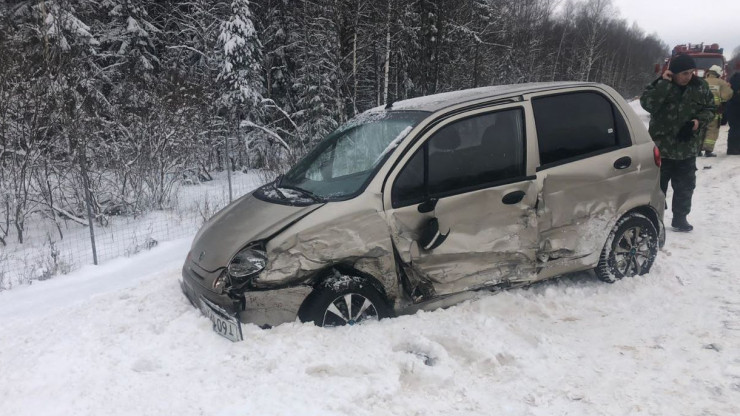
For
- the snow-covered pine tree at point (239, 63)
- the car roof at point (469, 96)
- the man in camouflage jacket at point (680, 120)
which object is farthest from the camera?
the snow-covered pine tree at point (239, 63)

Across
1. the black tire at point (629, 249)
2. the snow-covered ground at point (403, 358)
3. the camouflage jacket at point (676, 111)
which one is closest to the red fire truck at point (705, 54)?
the camouflage jacket at point (676, 111)

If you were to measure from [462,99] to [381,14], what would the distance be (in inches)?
578

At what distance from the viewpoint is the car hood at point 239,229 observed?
330 cm

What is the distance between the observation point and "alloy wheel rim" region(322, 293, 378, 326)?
3.30 m

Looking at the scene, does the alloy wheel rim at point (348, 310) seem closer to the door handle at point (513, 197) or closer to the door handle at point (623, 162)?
the door handle at point (513, 197)

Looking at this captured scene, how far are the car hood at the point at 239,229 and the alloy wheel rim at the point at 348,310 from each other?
675 mm

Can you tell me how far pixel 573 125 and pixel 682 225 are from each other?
3.08 meters

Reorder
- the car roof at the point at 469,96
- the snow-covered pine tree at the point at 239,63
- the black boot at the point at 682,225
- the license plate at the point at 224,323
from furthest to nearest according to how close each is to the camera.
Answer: the snow-covered pine tree at the point at 239,63
the black boot at the point at 682,225
the car roof at the point at 469,96
the license plate at the point at 224,323

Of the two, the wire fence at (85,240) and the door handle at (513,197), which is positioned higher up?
the door handle at (513,197)

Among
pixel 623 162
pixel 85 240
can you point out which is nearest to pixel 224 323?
pixel 623 162

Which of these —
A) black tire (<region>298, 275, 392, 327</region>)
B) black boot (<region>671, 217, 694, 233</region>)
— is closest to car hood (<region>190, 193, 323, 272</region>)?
black tire (<region>298, 275, 392, 327</region>)

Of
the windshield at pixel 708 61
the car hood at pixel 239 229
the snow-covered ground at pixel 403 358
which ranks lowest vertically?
the snow-covered ground at pixel 403 358

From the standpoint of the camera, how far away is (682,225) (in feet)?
19.8

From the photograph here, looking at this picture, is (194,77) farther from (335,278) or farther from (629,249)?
(629,249)
